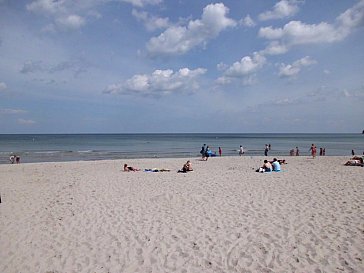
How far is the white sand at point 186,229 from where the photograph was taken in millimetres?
5344

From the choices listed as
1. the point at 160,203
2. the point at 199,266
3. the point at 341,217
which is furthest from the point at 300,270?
the point at 160,203

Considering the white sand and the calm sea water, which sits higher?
the white sand

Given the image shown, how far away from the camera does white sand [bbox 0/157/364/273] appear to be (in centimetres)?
534

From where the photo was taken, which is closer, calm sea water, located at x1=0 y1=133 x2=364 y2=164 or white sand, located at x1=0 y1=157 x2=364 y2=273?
white sand, located at x1=0 y1=157 x2=364 y2=273

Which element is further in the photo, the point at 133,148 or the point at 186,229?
the point at 133,148

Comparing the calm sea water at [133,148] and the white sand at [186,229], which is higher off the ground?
the white sand at [186,229]

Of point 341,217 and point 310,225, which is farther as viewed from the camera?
point 341,217

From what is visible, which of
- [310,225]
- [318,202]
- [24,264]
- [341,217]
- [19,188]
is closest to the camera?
[24,264]

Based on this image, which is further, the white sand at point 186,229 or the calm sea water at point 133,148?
the calm sea water at point 133,148

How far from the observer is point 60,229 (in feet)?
23.3

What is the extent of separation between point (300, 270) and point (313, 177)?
9991 mm

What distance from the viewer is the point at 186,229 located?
6895 mm

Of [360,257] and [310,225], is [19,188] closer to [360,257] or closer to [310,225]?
[310,225]

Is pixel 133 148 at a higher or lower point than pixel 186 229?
lower
